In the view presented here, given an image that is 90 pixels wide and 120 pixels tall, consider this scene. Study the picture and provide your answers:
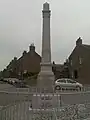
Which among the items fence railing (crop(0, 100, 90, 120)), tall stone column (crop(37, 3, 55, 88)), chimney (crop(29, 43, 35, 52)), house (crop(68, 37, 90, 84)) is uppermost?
chimney (crop(29, 43, 35, 52))

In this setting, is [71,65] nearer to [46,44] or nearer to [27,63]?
[27,63]

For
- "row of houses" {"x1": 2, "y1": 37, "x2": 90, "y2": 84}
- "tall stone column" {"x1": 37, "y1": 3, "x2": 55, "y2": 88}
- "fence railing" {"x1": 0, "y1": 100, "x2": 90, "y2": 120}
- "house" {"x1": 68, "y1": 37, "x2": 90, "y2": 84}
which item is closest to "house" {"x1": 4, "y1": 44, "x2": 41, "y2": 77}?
"row of houses" {"x1": 2, "y1": 37, "x2": 90, "y2": 84}

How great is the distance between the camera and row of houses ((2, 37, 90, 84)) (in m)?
41.0

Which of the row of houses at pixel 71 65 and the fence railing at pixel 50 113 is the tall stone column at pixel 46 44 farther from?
the row of houses at pixel 71 65

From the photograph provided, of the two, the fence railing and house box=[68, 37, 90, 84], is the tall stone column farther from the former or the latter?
house box=[68, 37, 90, 84]

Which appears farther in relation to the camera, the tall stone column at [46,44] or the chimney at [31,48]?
the chimney at [31,48]

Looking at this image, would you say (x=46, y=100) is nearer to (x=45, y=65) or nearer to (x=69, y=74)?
(x=45, y=65)

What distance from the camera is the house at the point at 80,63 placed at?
40.5 metres

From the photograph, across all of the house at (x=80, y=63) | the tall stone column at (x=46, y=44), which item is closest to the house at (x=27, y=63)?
the house at (x=80, y=63)

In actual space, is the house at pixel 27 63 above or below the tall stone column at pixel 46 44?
above

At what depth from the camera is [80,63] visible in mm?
42844

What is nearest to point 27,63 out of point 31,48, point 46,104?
point 31,48

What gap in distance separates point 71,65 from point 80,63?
4563mm

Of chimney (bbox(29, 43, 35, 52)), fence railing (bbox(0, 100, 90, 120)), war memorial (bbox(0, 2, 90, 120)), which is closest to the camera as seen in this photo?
fence railing (bbox(0, 100, 90, 120))
